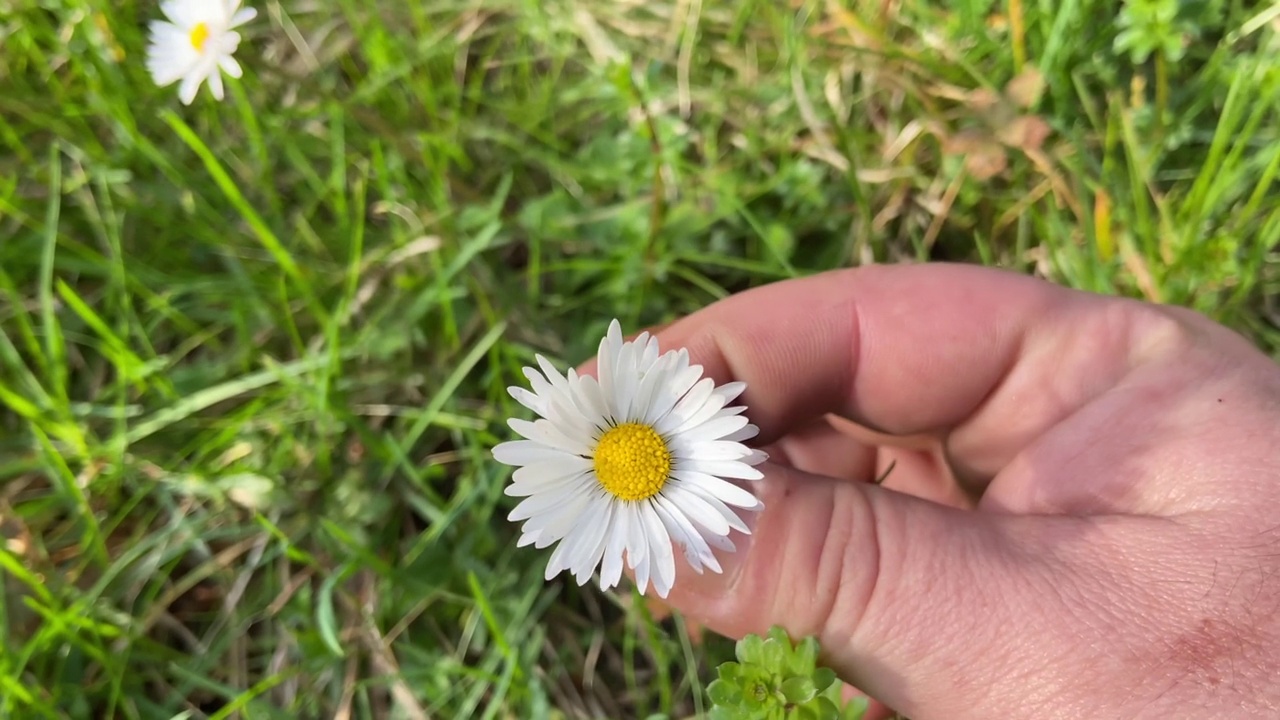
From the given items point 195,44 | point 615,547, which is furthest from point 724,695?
point 195,44

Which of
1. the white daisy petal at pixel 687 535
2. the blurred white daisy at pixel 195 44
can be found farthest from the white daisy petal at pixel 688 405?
the blurred white daisy at pixel 195 44

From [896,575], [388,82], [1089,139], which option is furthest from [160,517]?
[1089,139]

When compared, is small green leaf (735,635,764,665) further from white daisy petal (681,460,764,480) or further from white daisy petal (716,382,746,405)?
white daisy petal (716,382,746,405)

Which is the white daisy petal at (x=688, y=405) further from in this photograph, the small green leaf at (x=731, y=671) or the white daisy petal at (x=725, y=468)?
the small green leaf at (x=731, y=671)

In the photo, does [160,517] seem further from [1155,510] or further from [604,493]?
[1155,510]

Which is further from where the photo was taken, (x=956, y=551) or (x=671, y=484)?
(x=671, y=484)

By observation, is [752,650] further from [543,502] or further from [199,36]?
[199,36]

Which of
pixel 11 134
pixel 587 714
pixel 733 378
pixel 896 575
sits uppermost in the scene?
pixel 11 134

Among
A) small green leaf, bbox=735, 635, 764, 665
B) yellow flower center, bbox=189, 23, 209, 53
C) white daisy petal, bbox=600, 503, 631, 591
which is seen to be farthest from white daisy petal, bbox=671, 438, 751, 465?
yellow flower center, bbox=189, 23, 209, 53
